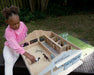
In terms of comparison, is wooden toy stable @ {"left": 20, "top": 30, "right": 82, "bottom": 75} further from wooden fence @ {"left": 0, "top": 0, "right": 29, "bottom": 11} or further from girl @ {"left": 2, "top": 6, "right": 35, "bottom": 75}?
wooden fence @ {"left": 0, "top": 0, "right": 29, "bottom": 11}

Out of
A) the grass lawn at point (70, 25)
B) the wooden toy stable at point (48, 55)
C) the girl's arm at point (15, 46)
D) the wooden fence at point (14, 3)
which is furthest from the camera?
the wooden fence at point (14, 3)

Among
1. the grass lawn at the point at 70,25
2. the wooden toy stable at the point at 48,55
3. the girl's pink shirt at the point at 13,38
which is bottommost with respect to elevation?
the grass lawn at the point at 70,25

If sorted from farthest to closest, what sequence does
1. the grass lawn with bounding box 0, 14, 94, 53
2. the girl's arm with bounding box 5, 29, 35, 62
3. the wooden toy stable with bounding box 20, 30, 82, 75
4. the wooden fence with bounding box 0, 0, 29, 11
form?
the wooden fence with bounding box 0, 0, 29, 11
the grass lawn with bounding box 0, 14, 94, 53
the girl's arm with bounding box 5, 29, 35, 62
the wooden toy stable with bounding box 20, 30, 82, 75

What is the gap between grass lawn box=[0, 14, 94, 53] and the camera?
2.85 metres

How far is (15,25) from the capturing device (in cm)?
118

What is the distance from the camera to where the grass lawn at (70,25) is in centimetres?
285

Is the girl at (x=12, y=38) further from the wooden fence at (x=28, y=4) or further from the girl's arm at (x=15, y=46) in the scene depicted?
the wooden fence at (x=28, y=4)

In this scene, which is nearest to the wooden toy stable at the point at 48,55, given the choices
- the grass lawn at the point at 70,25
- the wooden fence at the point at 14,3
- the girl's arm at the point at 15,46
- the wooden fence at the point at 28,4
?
the girl's arm at the point at 15,46

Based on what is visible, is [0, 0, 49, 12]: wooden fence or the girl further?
[0, 0, 49, 12]: wooden fence

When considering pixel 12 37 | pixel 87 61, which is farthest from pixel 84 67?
pixel 12 37

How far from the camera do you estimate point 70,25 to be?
3352 mm

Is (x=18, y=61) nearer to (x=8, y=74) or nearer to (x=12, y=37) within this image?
(x=8, y=74)

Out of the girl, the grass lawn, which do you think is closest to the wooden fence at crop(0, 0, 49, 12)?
the grass lawn

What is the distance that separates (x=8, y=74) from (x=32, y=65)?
31 cm
